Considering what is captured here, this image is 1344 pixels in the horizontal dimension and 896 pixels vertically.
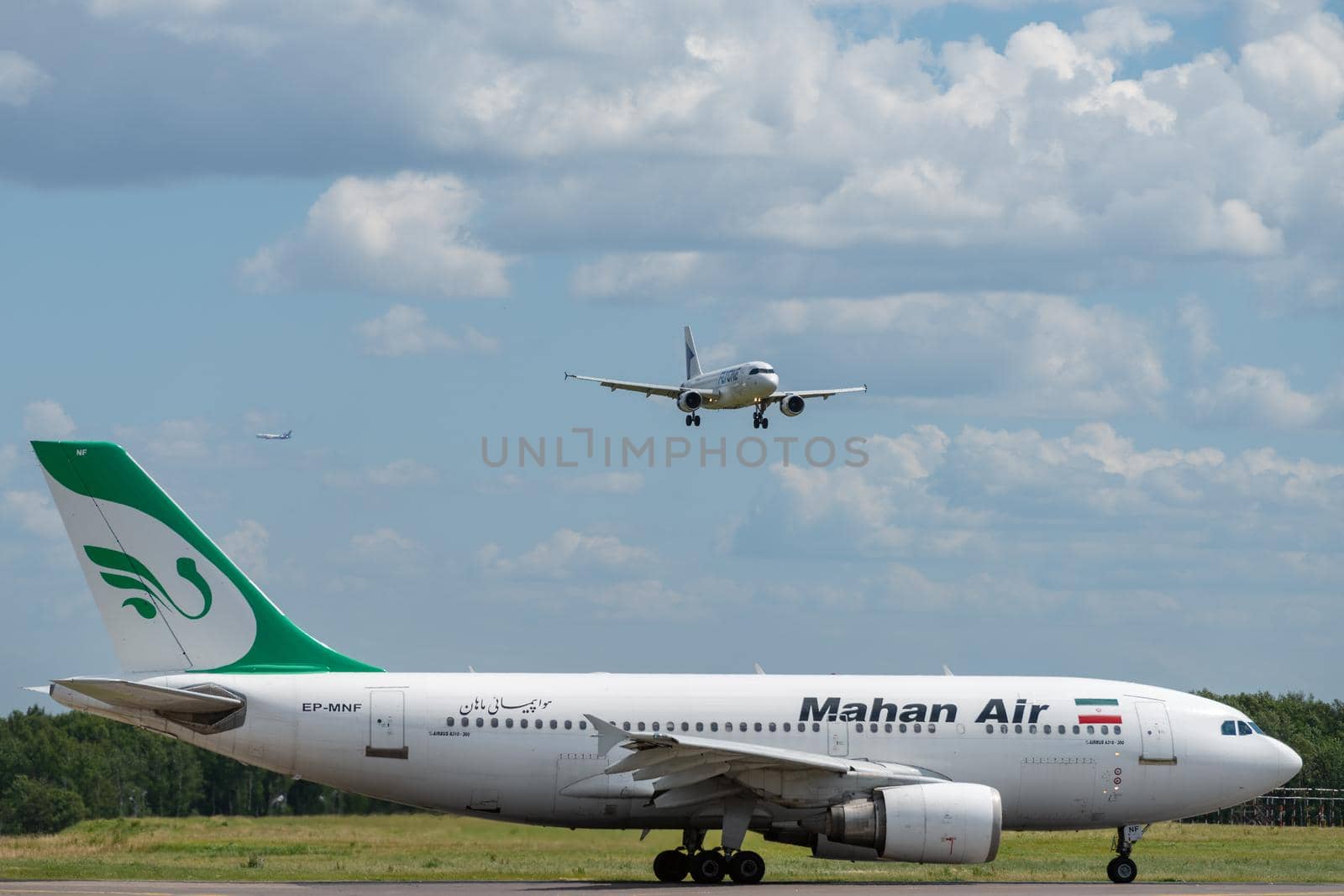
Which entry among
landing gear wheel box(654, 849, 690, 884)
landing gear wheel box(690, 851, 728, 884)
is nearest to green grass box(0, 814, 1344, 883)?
landing gear wheel box(654, 849, 690, 884)

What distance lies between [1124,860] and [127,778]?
4810 cm

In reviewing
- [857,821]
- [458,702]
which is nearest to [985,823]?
[857,821]

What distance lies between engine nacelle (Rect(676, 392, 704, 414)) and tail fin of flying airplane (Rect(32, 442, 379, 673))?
29196mm

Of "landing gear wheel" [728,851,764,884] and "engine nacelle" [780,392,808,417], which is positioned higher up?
"engine nacelle" [780,392,808,417]

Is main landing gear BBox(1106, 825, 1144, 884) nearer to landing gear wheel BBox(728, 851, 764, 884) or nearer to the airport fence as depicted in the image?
landing gear wheel BBox(728, 851, 764, 884)

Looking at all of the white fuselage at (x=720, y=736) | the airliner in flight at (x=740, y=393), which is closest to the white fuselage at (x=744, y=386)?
the airliner in flight at (x=740, y=393)

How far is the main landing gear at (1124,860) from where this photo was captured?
103 feet

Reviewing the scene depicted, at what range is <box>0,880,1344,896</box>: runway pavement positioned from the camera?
27.8 m

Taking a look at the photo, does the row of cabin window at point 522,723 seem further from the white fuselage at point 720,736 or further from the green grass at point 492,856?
the green grass at point 492,856

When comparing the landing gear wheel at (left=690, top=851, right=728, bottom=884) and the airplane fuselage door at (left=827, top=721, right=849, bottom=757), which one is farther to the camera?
the airplane fuselage door at (left=827, top=721, right=849, bottom=757)

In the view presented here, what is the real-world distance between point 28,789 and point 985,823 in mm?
44230

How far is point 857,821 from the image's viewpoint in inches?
1164

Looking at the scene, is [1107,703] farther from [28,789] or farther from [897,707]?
[28,789]

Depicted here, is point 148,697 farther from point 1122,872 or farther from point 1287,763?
point 1287,763
